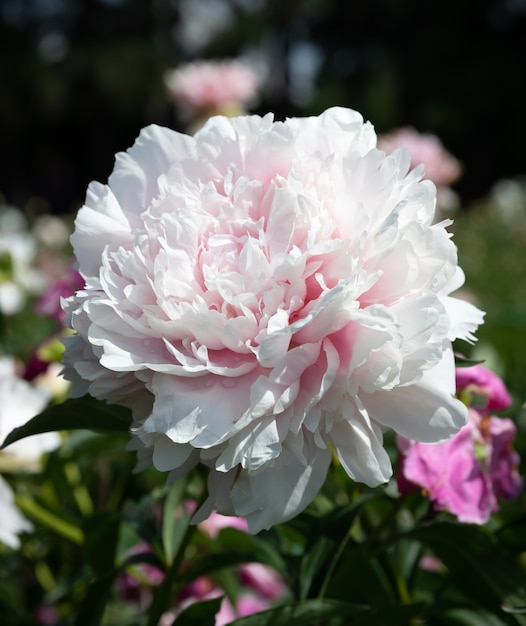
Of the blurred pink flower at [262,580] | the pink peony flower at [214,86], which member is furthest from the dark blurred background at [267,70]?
the blurred pink flower at [262,580]

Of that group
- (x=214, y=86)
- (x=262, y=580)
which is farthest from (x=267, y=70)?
(x=262, y=580)

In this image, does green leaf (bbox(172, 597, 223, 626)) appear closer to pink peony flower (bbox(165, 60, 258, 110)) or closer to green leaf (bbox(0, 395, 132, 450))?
green leaf (bbox(0, 395, 132, 450))

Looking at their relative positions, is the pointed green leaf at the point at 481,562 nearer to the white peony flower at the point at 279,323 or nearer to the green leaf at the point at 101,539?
the white peony flower at the point at 279,323

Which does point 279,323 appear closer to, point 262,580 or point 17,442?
point 17,442

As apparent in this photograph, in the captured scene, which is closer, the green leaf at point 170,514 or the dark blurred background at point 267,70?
the green leaf at point 170,514

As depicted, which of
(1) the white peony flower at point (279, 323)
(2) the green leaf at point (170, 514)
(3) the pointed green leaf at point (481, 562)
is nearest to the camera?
(1) the white peony flower at point (279, 323)

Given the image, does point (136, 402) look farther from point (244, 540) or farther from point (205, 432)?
point (244, 540)

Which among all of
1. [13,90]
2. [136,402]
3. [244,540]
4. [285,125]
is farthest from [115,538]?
[13,90]
